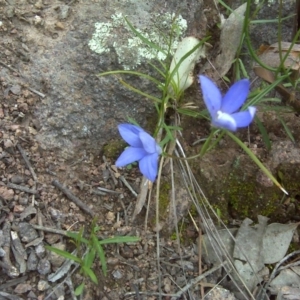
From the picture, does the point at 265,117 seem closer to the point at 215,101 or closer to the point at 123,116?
the point at 123,116

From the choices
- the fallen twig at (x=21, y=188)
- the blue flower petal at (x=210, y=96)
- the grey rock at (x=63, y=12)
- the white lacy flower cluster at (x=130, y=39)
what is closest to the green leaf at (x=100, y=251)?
the fallen twig at (x=21, y=188)

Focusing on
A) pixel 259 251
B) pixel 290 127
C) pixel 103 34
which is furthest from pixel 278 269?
pixel 103 34

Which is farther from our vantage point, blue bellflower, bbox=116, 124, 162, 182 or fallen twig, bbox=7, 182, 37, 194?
fallen twig, bbox=7, 182, 37, 194

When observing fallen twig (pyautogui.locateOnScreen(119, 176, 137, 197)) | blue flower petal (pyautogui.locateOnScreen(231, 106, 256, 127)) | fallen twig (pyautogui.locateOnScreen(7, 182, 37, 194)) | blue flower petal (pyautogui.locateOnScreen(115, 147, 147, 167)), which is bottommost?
fallen twig (pyautogui.locateOnScreen(7, 182, 37, 194))

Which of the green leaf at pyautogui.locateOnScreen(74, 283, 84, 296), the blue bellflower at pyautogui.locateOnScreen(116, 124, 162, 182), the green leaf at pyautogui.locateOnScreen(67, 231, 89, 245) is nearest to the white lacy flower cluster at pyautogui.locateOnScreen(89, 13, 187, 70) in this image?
the blue bellflower at pyautogui.locateOnScreen(116, 124, 162, 182)

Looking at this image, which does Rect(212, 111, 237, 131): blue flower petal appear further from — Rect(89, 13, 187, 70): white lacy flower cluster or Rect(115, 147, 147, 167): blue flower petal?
Rect(89, 13, 187, 70): white lacy flower cluster

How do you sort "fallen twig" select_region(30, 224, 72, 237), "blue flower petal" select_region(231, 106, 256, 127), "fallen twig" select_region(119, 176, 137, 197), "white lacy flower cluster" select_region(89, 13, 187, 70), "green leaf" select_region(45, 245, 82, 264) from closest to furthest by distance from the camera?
"blue flower petal" select_region(231, 106, 256, 127)
"green leaf" select_region(45, 245, 82, 264)
"fallen twig" select_region(30, 224, 72, 237)
"fallen twig" select_region(119, 176, 137, 197)
"white lacy flower cluster" select_region(89, 13, 187, 70)

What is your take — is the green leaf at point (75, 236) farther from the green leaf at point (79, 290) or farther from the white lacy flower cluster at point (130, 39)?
the white lacy flower cluster at point (130, 39)

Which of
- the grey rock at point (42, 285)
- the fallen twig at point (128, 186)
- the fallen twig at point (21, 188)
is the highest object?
the fallen twig at point (128, 186)
